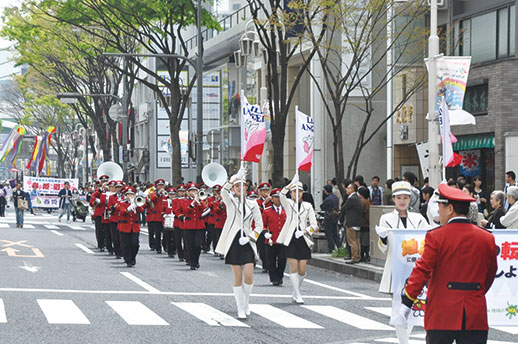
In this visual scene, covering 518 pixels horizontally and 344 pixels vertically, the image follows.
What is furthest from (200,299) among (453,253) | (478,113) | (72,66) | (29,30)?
(72,66)

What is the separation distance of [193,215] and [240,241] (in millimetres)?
7503

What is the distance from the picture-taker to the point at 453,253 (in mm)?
6840

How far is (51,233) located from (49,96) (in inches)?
1103

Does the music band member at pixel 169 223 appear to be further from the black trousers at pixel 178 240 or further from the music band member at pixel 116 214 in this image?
the music band member at pixel 116 214

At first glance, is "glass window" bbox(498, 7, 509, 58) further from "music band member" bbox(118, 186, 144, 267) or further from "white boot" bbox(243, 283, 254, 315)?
"white boot" bbox(243, 283, 254, 315)

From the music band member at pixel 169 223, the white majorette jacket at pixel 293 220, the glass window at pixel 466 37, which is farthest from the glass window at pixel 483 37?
the white majorette jacket at pixel 293 220

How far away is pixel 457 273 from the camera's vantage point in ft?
22.5

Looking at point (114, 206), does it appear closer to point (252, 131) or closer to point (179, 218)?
point (179, 218)

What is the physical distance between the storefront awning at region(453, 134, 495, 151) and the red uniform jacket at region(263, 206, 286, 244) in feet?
45.5

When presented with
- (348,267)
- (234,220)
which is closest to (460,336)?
(234,220)

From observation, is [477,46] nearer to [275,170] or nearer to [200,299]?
[275,170]

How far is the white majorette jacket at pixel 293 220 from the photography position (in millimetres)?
14884

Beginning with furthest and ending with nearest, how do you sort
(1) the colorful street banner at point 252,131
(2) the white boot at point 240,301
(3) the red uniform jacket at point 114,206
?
(3) the red uniform jacket at point 114,206 → (1) the colorful street banner at point 252,131 → (2) the white boot at point 240,301

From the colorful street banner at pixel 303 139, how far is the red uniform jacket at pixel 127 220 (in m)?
4.06
